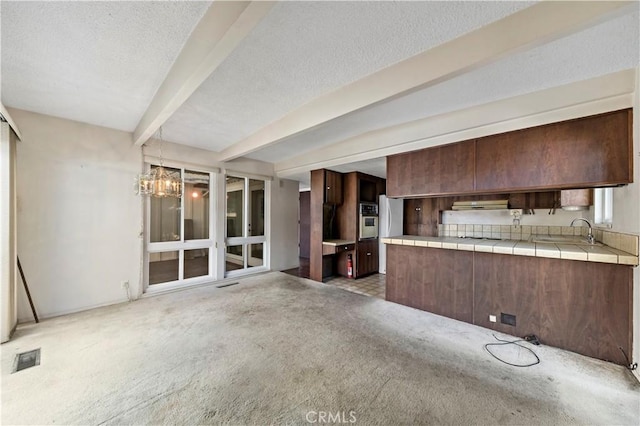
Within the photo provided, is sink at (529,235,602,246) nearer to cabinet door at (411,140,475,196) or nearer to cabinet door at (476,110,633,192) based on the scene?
cabinet door at (476,110,633,192)

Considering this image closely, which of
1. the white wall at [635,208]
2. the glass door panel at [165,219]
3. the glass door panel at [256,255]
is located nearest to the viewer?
the white wall at [635,208]

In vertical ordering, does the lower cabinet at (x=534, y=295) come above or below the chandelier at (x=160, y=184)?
below

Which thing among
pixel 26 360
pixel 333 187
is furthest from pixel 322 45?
pixel 26 360

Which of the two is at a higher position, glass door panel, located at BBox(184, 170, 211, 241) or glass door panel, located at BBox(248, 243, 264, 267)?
glass door panel, located at BBox(184, 170, 211, 241)

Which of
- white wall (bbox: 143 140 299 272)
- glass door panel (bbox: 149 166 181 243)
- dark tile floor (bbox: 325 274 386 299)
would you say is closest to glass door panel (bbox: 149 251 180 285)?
glass door panel (bbox: 149 166 181 243)

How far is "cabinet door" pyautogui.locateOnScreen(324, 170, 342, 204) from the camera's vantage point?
5090 mm

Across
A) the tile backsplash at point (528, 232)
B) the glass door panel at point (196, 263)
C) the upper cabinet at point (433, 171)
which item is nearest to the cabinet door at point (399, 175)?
the upper cabinet at point (433, 171)

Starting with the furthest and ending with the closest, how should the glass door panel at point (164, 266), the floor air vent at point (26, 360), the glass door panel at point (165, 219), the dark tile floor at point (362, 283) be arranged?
the glass door panel at point (164, 266) → the dark tile floor at point (362, 283) → the glass door panel at point (165, 219) → the floor air vent at point (26, 360)

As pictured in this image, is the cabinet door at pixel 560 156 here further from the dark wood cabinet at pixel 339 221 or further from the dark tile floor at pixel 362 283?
the dark wood cabinet at pixel 339 221

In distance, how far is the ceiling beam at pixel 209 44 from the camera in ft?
4.43

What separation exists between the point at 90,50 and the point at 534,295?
187 inches

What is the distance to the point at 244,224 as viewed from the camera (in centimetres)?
552

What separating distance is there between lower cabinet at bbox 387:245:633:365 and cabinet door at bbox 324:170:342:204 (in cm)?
214

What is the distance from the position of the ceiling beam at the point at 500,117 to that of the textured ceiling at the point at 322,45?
1395 millimetres
